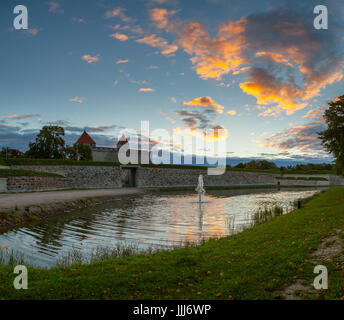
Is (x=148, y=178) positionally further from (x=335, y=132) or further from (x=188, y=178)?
(x=335, y=132)

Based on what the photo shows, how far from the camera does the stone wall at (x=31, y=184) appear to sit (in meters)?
31.6

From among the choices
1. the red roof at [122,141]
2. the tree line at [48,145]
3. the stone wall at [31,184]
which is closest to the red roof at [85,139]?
the red roof at [122,141]

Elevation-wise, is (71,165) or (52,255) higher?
(71,165)

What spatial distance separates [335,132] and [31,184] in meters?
35.9

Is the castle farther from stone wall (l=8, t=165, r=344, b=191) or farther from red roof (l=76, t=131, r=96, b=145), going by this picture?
stone wall (l=8, t=165, r=344, b=191)

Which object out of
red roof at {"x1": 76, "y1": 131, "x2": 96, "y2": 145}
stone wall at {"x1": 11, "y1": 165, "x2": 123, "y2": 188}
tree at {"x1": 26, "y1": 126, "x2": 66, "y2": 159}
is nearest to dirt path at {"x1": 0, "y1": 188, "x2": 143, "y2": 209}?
stone wall at {"x1": 11, "y1": 165, "x2": 123, "y2": 188}

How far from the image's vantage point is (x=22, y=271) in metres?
6.55

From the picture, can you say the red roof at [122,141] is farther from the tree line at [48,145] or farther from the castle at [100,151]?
the tree line at [48,145]
